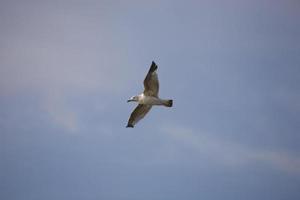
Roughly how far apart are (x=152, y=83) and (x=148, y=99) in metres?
0.72

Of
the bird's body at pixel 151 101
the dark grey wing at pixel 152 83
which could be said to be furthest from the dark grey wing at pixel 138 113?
the dark grey wing at pixel 152 83

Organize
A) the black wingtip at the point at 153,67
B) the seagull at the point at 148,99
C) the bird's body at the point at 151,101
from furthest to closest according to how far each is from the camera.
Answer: the bird's body at the point at 151,101
the seagull at the point at 148,99
the black wingtip at the point at 153,67

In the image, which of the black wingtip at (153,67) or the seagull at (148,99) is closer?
the black wingtip at (153,67)

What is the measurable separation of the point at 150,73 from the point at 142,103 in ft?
5.04

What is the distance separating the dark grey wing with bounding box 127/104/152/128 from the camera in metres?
25.5

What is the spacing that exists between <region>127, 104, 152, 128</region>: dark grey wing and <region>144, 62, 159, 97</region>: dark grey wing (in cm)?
97

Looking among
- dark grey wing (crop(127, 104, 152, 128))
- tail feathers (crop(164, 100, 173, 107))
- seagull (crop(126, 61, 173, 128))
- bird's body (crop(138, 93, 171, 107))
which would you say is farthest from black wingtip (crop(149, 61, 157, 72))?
dark grey wing (crop(127, 104, 152, 128))

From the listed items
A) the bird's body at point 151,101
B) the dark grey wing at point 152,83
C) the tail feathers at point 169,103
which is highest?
the dark grey wing at point 152,83

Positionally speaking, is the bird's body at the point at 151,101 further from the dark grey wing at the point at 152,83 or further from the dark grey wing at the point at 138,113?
the dark grey wing at the point at 138,113

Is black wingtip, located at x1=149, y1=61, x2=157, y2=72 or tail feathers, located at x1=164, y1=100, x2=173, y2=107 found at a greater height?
black wingtip, located at x1=149, y1=61, x2=157, y2=72

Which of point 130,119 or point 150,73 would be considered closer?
point 150,73

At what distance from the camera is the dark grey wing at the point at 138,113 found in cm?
2545

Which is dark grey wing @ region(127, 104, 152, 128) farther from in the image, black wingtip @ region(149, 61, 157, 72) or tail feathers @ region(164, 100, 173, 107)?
black wingtip @ region(149, 61, 157, 72)

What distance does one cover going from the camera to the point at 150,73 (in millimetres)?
24016
